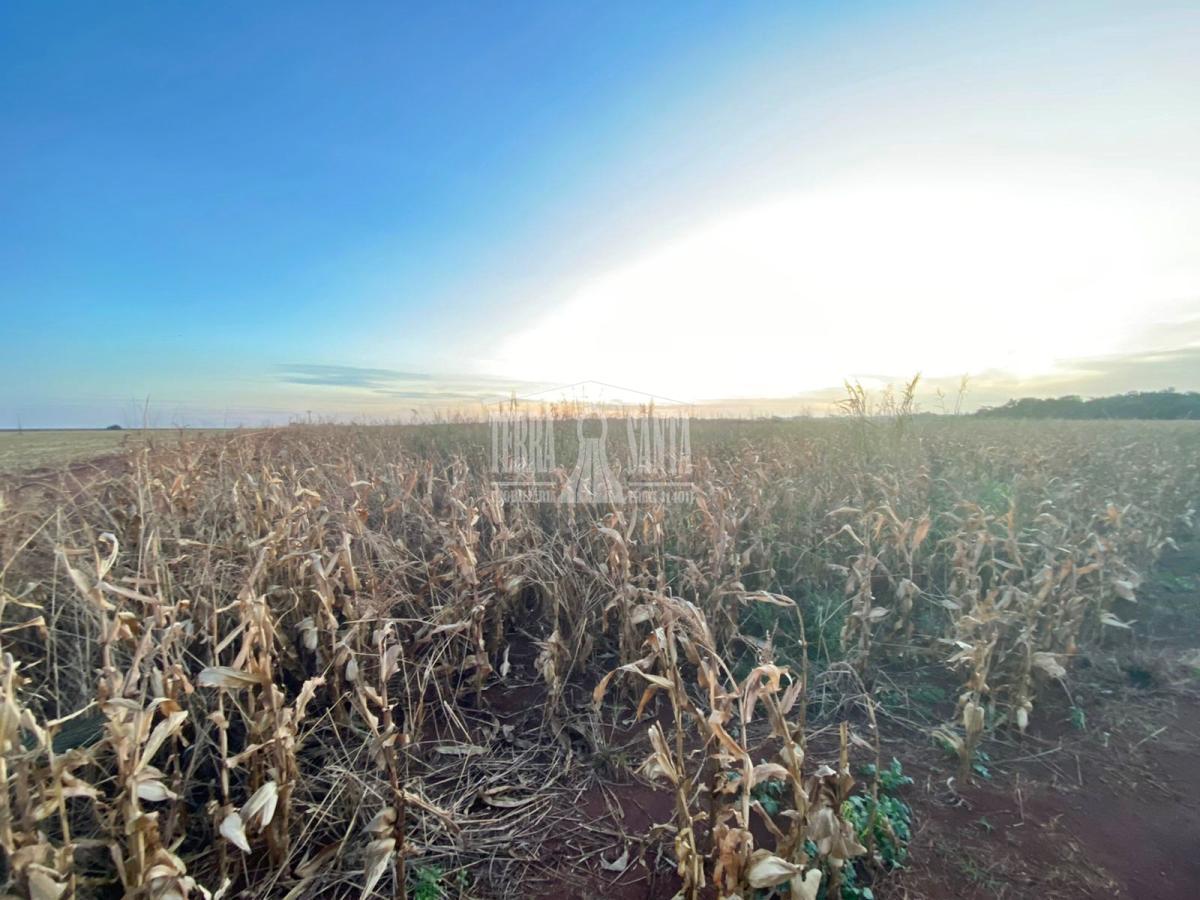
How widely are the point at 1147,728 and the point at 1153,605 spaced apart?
1.43 meters

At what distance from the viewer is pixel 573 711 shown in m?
2.05

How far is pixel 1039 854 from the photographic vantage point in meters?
1.42

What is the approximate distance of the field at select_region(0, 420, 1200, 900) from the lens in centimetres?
118

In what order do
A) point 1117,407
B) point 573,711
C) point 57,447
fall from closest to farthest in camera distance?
1. point 573,711
2. point 57,447
3. point 1117,407

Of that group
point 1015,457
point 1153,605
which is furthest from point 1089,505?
point 1015,457

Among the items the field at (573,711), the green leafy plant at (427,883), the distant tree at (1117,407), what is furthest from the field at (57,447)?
the distant tree at (1117,407)

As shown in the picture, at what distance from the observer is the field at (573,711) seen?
46.3 inches

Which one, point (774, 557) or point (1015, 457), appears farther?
point (1015, 457)

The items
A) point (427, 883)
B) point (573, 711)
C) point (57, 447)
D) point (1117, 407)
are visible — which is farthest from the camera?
point (1117, 407)

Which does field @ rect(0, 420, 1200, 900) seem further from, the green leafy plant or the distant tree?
the distant tree

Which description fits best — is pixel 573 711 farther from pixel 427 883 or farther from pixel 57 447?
pixel 57 447

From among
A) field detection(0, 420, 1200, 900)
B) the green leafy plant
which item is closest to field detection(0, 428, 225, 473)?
field detection(0, 420, 1200, 900)

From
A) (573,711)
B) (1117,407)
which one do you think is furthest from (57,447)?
(1117,407)

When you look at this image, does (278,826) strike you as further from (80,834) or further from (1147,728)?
(1147,728)
